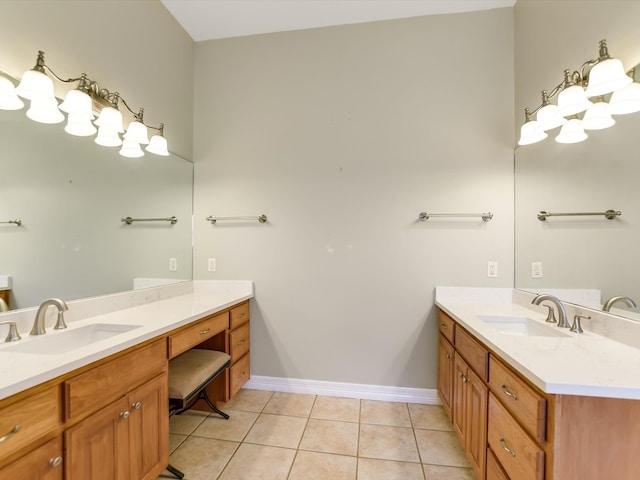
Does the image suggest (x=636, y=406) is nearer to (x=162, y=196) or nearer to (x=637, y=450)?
(x=637, y=450)

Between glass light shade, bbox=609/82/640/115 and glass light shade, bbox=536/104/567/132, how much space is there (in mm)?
259

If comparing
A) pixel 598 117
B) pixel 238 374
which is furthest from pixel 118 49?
pixel 598 117

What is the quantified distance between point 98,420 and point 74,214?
106 centimetres

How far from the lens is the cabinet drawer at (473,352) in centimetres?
129

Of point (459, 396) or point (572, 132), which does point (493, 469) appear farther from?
point (572, 132)

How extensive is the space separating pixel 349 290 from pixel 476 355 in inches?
39.4

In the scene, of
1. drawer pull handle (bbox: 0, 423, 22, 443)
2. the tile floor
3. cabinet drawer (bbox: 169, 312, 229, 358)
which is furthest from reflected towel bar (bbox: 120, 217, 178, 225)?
the tile floor

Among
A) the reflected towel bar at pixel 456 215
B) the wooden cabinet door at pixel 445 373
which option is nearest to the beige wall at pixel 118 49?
Answer: the reflected towel bar at pixel 456 215

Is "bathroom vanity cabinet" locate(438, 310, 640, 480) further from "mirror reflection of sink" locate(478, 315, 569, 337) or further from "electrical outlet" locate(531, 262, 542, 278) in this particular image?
"electrical outlet" locate(531, 262, 542, 278)

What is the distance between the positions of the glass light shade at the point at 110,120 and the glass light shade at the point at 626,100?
2.52m

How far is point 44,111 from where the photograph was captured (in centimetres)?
129

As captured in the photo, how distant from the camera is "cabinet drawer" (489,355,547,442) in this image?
34.6 inches

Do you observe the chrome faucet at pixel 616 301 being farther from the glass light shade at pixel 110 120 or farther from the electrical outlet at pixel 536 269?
the glass light shade at pixel 110 120

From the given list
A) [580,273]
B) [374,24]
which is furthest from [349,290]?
[374,24]
